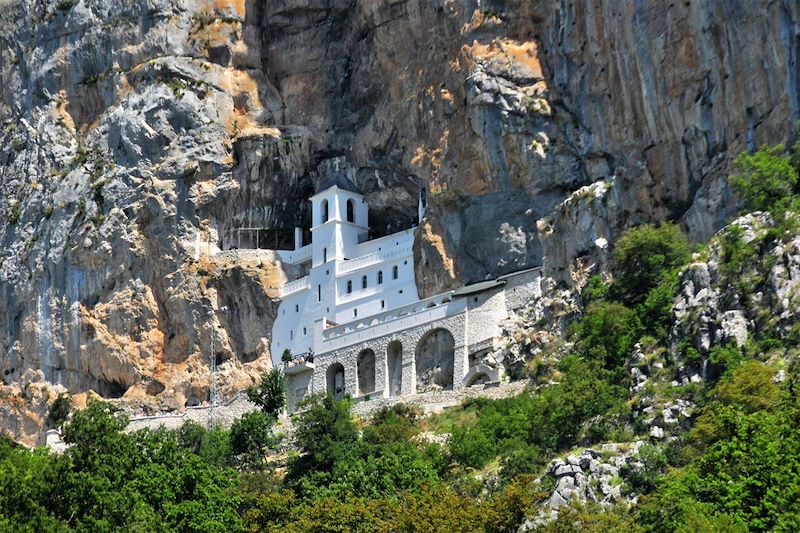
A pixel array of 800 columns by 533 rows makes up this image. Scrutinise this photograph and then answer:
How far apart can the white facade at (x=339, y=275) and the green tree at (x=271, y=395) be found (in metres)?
2.83

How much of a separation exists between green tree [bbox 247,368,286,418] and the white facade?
283cm

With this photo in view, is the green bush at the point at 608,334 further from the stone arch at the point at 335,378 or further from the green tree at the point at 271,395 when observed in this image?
the green tree at the point at 271,395

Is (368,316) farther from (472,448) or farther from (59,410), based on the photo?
(472,448)

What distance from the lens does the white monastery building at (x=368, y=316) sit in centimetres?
8662

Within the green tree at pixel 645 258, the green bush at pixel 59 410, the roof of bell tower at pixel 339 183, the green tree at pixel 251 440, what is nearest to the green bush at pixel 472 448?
the green tree at pixel 645 258

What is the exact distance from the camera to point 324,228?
96.5 metres

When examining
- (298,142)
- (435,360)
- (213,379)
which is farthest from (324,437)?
(298,142)

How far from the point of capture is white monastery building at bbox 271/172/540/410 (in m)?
86.6

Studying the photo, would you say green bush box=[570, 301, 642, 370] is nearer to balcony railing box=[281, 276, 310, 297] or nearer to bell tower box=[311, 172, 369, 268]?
bell tower box=[311, 172, 369, 268]

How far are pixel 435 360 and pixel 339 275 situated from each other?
920 centimetres

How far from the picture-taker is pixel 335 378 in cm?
9275

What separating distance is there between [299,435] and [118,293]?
23.2 m

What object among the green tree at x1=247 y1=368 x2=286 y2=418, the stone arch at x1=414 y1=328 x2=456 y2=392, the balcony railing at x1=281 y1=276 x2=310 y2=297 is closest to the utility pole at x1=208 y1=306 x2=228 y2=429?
the green tree at x1=247 y1=368 x2=286 y2=418

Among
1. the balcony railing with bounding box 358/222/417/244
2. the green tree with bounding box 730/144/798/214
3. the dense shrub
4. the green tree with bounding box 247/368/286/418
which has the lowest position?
the dense shrub
